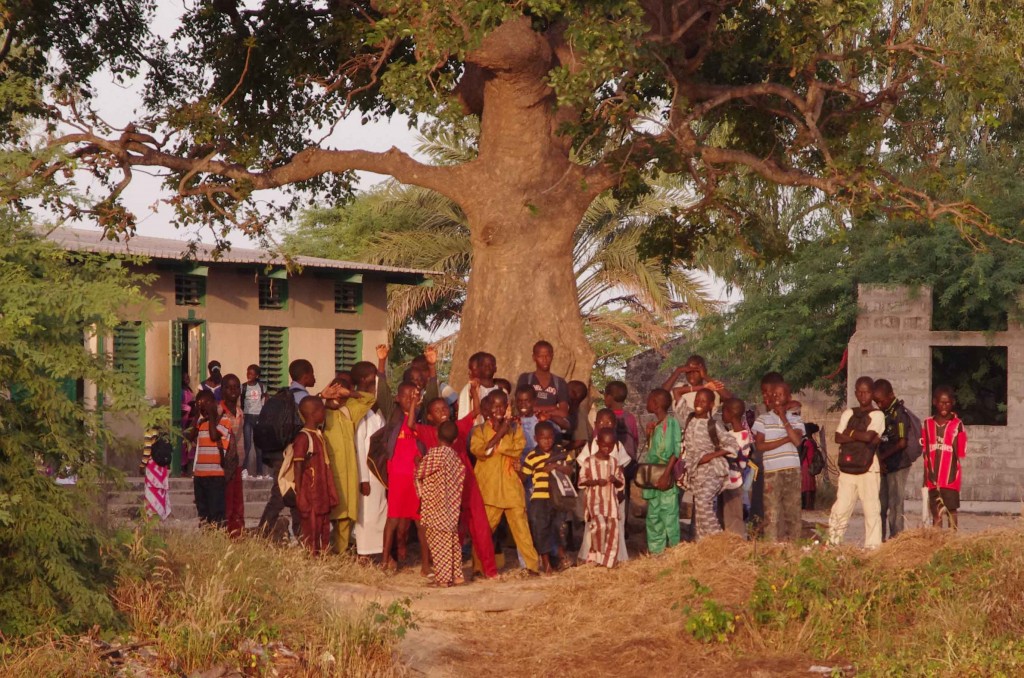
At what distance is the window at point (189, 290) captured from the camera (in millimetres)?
20016

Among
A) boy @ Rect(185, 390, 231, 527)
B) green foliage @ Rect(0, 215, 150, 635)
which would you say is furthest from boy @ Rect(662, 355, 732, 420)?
green foliage @ Rect(0, 215, 150, 635)

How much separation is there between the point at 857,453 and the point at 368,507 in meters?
3.95

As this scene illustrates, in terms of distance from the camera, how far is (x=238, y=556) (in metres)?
8.85

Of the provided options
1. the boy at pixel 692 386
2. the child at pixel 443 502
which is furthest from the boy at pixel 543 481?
the boy at pixel 692 386

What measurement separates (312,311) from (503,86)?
29.0 ft

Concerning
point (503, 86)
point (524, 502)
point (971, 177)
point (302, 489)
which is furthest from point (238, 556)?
point (971, 177)

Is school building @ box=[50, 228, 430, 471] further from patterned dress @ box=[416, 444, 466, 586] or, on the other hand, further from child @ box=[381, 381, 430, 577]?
patterned dress @ box=[416, 444, 466, 586]

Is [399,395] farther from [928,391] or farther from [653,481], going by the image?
[928,391]

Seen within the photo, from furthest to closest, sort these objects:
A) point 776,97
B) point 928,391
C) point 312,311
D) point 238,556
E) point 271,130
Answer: point 312,311 → point 928,391 → point 271,130 → point 776,97 → point 238,556

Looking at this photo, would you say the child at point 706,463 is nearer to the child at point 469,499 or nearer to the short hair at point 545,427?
the short hair at point 545,427

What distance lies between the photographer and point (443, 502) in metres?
10.7

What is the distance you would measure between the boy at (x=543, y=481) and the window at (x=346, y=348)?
11.2 metres

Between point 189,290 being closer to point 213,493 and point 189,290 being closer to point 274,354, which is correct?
point 274,354

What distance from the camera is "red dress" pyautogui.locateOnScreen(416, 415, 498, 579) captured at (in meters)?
11.2
